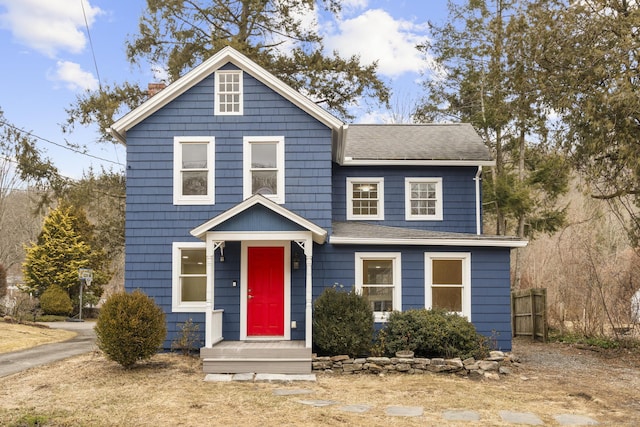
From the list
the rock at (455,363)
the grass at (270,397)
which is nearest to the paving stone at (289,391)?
the grass at (270,397)

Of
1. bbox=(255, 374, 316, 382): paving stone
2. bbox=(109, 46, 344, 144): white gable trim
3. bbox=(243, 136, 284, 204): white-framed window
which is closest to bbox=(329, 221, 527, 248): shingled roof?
bbox=(243, 136, 284, 204): white-framed window

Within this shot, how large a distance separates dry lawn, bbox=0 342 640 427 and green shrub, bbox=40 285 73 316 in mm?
16296

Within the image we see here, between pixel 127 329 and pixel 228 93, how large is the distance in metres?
6.02

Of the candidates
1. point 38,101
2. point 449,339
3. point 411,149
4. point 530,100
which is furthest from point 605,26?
point 38,101

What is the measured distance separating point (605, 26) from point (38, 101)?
19161 millimetres

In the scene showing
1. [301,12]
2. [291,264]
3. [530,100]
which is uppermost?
[301,12]

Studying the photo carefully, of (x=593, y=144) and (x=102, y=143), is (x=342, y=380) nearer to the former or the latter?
(x=593, y=144)

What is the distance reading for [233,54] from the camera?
1397cm

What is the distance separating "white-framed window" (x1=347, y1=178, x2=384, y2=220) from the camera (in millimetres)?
16281

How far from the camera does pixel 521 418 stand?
855 centimetres

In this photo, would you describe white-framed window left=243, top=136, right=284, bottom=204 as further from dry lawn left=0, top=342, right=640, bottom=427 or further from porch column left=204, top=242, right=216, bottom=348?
dry lawn left=0, top=342, right=640, bottom=427

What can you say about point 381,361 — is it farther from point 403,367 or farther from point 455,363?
point 455,363

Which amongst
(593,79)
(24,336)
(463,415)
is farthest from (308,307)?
(24,336)

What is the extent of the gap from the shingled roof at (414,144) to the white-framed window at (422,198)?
661 mm
